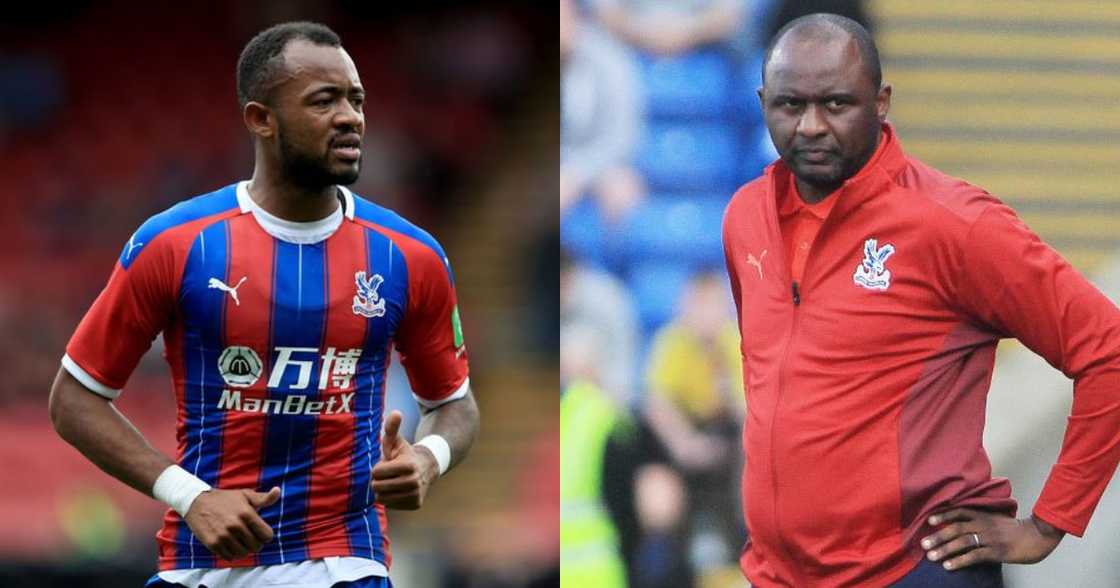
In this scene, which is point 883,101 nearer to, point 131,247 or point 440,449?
point 440,449

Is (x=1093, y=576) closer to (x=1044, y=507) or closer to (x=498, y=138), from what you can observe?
(x=1044, y=507)

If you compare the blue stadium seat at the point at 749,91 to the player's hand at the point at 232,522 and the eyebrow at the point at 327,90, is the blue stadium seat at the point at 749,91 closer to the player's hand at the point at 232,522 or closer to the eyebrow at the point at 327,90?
the eyebrow at the point at 327,90

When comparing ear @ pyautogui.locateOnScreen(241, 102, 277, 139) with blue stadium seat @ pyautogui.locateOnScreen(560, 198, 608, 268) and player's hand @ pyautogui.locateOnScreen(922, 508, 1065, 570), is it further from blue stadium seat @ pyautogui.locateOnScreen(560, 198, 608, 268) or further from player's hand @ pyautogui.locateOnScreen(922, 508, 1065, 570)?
player's hand @ pyautogui.locateOnScreen(922, 508, 1065, 570)

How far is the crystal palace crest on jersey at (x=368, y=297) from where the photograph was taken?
447cm

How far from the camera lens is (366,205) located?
4660 millimetres

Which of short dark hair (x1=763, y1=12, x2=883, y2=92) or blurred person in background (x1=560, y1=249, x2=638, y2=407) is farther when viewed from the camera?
blurred person in background (x1=560, y1=249, x2=638, y2=407)

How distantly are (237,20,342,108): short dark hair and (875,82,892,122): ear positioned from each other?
1.37 meters

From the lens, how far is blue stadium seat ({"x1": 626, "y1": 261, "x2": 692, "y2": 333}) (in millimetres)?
4945

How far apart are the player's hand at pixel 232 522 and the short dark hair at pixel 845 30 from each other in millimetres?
1792

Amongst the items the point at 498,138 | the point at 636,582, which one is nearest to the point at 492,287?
the point at 498,138

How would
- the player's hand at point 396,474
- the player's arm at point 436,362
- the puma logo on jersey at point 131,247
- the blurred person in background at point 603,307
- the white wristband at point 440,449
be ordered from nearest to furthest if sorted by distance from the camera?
the player's hand at point 396,474, the puma logo on jersey at point 131,247, the white wristband at point 440,449, the player's arm at point 436,362, the blurred person in background at point 603,307

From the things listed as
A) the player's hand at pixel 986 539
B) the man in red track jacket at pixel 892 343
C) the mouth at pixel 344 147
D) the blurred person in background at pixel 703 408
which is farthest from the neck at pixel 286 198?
the player's hand at pixel 986 539

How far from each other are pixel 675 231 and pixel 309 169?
1047 millimetres

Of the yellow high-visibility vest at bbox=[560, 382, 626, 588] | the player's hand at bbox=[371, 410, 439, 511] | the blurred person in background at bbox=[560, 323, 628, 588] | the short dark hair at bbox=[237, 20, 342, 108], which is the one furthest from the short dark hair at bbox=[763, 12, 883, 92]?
the player's hand at bbox=[371, 410, 439, 511]
